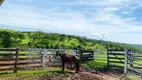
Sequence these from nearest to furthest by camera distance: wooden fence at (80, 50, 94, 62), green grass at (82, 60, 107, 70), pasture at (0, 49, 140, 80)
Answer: pasture at (0, 49, 140, 80)
green grass at (82, 60, 107, 70)
wooden fence at (80, 50, 94, 62)

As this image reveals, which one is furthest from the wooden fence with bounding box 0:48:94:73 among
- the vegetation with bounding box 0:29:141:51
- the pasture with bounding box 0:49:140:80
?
the vegetation with bounding box 0:29:141:51

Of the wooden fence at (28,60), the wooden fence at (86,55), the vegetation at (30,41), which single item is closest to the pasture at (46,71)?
the wooden fence at (28,60)

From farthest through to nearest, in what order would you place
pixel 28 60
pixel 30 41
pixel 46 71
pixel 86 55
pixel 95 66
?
pixel 30 41 → pixel 86 55 → pixel 95 66 → pixel 28 60 → pixel 46 71

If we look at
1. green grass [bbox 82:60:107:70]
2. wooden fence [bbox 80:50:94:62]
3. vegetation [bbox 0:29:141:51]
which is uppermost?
vegetation [bbox 0:29:141:51]

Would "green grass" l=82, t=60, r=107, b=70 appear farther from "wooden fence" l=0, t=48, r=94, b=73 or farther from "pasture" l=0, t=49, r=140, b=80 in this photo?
"wooden fence" l=0, t=48, r=94, b=73

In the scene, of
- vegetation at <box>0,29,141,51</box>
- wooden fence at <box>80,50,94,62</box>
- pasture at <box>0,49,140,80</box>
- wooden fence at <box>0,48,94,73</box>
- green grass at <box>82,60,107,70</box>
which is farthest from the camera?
vegetation at <box>0,29,141,51</box>

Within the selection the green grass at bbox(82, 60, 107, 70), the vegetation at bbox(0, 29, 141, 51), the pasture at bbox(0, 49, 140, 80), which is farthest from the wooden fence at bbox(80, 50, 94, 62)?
the vegetation at bbox(0, 29, 141, 51)

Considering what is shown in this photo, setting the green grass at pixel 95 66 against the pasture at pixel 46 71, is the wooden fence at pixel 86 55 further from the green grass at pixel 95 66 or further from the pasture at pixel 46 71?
the green grass at pixel 95 66

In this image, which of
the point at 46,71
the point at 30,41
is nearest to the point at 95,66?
the point at 46,71

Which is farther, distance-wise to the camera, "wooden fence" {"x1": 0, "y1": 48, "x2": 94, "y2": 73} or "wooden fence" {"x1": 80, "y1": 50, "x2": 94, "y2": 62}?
"wooden fence" {"x1": 80, "y1": 50, "x2": 94, "y2": 62}

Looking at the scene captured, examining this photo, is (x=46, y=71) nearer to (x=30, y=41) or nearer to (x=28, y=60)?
(x=28, y=60)

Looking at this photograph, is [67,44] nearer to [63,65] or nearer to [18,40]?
[18,40]

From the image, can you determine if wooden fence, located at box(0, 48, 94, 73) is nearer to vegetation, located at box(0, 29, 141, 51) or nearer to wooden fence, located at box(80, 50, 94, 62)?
wooden fence, located at box(80, 50, 94, 62)

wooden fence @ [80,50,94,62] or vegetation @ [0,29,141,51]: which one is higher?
vegetation @ [0,29,141,51]
